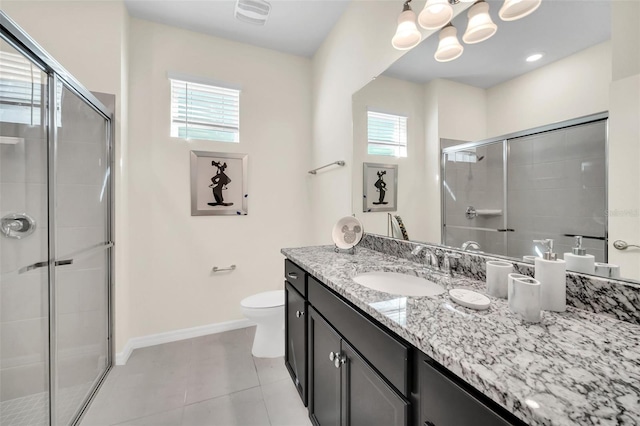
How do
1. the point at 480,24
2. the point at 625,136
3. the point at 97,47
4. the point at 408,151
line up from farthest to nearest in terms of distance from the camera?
the point at 97,47, the point at 408,151, the point at 480,24, the point at 625,136

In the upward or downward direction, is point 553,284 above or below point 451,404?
above

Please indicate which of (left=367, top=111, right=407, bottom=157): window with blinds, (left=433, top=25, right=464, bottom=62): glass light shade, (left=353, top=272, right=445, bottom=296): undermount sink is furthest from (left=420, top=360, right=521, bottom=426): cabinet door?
(left=433, top=25, right=464, bottom=62): glass light shade

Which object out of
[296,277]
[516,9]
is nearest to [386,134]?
[516,9]

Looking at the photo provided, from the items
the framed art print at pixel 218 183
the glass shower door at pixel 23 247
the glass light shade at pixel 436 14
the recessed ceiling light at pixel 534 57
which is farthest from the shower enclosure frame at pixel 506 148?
the glass shower door at pixel 23 247

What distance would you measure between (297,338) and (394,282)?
2.35 feet

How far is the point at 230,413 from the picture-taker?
1495 millimetres

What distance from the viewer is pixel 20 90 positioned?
1.37 meters

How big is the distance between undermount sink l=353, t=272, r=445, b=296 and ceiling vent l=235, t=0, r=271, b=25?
2216mm

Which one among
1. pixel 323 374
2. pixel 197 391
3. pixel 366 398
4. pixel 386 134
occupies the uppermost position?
pixel 386 134

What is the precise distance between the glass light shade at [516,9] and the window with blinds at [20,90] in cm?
215

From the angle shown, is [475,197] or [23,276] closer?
[475,197]

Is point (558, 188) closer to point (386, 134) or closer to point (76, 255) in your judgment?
point (386, 134)

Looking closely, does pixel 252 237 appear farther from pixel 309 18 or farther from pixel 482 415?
pixel 482 415

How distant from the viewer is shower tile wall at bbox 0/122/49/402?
52.3 inches
